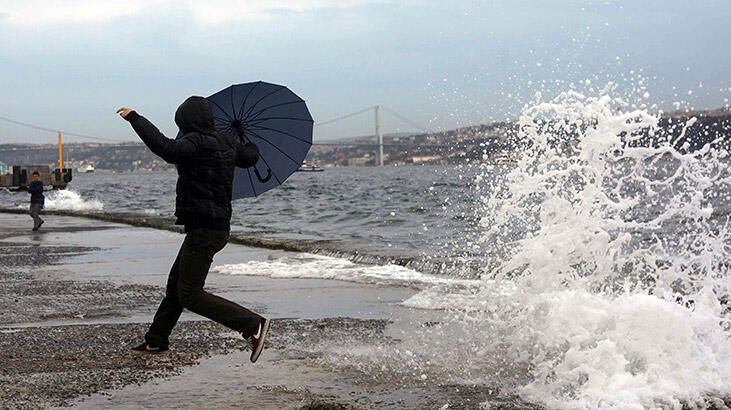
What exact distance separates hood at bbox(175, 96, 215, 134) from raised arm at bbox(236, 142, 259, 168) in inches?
13.4

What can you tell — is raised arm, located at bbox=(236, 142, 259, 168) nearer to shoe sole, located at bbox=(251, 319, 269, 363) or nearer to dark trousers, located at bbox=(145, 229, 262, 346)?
dark trousers, located at bbox=(145, 229, 262, 346)

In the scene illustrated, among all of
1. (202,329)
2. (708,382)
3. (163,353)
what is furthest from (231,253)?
(708,382)

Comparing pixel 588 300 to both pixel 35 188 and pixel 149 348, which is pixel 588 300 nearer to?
pixel 149 348

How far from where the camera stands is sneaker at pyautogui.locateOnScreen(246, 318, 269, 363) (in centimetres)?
679

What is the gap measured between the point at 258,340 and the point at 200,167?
1.32m

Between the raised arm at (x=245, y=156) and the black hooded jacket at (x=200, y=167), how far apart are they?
18cm

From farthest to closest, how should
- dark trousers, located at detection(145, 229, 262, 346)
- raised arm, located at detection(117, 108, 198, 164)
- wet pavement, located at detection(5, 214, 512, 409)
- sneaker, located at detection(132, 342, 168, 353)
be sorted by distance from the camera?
sneaker, located at detection(132, 342, 168, 353), dark trousers, located at detection(145, 229, 262, 346), raised arm, located at detection(117, 108, 198, 164), wet pavement, located at detection(5, 214, 512, 409)

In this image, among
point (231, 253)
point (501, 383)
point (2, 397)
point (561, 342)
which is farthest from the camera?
point (231, 253)

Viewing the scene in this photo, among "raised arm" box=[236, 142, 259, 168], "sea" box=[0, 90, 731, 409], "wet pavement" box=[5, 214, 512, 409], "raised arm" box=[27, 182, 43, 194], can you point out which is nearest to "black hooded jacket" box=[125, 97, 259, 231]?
"raised arm" box=[236, 142, 259, 168]

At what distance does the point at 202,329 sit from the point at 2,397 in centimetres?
274

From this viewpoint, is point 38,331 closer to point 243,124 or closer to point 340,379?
point 243,124

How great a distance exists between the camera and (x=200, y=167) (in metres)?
6.66

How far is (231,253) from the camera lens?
17.6m

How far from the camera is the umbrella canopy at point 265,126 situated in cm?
762
